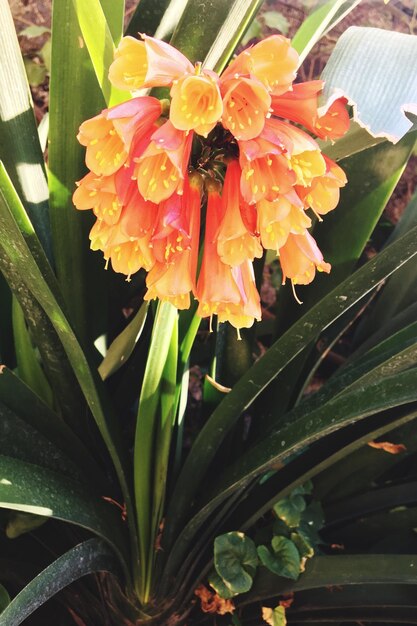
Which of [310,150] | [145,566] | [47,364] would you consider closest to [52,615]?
[145,566]

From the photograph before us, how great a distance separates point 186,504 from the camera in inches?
27.4

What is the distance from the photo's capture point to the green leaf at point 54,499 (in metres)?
0.52

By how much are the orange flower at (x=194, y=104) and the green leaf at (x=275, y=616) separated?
596 mm

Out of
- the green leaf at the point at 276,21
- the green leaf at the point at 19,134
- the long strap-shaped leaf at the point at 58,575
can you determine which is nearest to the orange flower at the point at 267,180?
the green leaf at the point at 19,134

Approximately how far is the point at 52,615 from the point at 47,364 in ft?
1.26

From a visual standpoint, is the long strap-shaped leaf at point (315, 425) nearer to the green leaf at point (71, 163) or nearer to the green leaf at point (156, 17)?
the green leaf at point (71, 163)

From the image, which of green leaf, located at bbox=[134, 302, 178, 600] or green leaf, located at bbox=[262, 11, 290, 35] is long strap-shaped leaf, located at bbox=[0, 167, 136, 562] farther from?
green leaf, located at bbox=[262, 11, 290, 35]

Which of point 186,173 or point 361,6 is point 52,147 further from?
point 361,6

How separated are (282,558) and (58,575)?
0.28 metres

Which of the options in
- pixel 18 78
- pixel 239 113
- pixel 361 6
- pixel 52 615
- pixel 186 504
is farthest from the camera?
pixel 361 6

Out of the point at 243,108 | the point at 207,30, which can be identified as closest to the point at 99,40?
the point at 207,30

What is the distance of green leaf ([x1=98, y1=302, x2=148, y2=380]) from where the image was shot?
607mm

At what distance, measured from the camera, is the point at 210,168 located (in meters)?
0.47

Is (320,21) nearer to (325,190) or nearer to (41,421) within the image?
(325,190)
